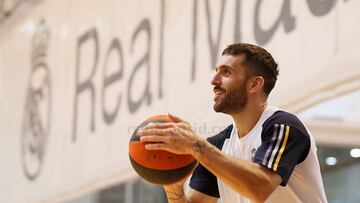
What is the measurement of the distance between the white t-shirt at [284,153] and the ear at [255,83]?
0.12 metres

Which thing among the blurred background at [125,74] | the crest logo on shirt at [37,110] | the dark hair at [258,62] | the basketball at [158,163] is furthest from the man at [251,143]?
the crest logo on shirt at [37,110]

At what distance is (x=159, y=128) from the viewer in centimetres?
305

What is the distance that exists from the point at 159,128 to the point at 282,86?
156 centimetres

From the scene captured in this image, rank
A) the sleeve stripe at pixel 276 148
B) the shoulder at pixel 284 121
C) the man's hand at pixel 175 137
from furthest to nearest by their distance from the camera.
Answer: the shoulder at pixel 284 121
the sleeve stripe at pixel 276 148
the man's hand at pixel 175 137

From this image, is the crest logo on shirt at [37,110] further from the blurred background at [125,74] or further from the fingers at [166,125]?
the fingers at [166,125]

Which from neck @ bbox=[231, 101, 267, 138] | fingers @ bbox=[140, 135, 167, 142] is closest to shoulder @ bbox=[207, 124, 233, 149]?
neck @ bbox=[231, 101, 267, 138]

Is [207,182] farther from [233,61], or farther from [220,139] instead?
[233,61]

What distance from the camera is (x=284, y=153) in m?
3.16

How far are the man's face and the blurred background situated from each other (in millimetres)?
735

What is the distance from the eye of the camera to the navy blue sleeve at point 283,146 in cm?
315

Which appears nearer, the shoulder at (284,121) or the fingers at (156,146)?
the fingers at (156,146)

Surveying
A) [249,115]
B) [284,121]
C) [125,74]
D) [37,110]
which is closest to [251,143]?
[249,115]

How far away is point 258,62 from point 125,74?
3.18 meters

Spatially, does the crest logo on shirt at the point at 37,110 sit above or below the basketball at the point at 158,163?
below
